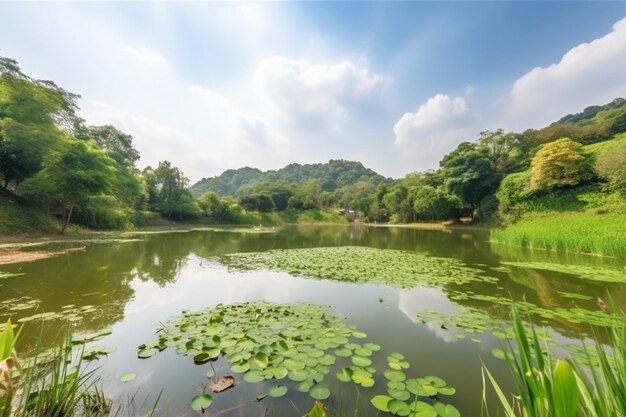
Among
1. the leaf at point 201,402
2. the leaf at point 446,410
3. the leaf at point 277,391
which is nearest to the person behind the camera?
the leaf at point 446,410

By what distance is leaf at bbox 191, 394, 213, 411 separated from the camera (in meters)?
2.48

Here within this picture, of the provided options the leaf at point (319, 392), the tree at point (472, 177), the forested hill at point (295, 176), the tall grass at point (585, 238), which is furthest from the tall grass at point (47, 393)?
the forested hill at point (295, 176)

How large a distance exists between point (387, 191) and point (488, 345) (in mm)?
46072

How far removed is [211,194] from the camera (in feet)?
142

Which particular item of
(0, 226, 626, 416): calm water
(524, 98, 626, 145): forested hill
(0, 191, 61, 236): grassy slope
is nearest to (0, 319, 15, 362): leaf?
(0, 226, 626, 416): calm water

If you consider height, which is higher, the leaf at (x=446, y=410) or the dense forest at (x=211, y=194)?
the dense forest at (x=211, y=194)

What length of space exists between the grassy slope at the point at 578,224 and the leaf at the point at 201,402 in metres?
13.2

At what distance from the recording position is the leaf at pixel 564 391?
934mm

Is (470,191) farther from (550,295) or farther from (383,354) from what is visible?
(383,354)

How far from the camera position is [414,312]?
500cm

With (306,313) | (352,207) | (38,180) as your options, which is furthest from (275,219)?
(306,313)

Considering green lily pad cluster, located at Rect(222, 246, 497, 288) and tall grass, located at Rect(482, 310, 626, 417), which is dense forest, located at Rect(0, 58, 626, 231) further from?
tall grass, located at Rect(482, 310, 626, 417)

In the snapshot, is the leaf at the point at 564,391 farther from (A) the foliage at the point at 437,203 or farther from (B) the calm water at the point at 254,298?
(A) the foliage at the point at 437,203

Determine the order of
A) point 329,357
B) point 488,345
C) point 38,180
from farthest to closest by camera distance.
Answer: point 38,180 < point 488,345 < point 329,357
